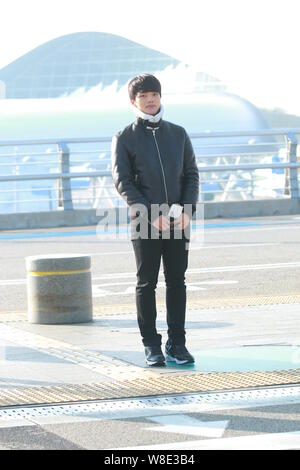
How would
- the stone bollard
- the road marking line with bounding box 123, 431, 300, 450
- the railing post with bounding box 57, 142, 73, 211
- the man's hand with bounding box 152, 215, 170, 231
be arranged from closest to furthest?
the road marking line with bounding box 123, 431, 300, 450 → the man's hand with bounding box 152, 215, 170, 231 → the stone bollard → the railing post with bounding box 57, 142, 73, 211

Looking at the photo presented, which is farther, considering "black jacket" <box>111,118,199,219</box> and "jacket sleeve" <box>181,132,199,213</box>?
"jacket sleeve" <box>181,132,199,213</box>

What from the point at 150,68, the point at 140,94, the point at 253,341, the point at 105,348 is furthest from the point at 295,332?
the point at 150,68

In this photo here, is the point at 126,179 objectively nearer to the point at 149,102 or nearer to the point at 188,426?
the point at 149,102

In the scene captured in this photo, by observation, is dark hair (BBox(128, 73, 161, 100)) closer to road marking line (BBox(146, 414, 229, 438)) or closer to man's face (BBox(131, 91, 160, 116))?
man's face (BBox(131, 91, 160, 116))

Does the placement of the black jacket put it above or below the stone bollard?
above

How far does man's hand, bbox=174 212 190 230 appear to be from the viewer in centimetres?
777

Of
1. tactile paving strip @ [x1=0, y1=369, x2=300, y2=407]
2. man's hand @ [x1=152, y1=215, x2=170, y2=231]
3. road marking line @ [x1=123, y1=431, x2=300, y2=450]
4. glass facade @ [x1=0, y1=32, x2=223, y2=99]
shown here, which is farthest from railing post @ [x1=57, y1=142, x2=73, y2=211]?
glass facade @ [x1=0, y1=32, x2=223, y2=99]

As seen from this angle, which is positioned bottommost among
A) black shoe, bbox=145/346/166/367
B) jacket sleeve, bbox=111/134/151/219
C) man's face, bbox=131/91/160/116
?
black shoe, bbox=145/346/166/367

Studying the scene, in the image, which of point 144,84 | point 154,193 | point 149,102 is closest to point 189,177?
point 154,193

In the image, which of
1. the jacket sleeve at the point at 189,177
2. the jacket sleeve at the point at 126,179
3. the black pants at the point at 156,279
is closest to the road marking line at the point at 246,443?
the black pants at the point at 156,279
